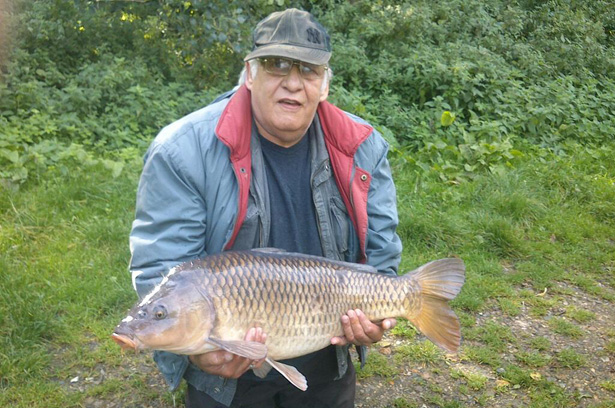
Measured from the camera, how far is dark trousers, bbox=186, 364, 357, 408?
2.84 meters

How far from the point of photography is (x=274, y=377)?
2836 mm

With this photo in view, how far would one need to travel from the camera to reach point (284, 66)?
8.67ft

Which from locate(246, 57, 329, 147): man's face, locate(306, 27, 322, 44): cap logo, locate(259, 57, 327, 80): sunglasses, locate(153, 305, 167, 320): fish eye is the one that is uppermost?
locate(306, 27, 322, 44): cap logo

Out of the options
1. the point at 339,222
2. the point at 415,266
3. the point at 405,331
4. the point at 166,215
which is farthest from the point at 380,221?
the point at 415,266

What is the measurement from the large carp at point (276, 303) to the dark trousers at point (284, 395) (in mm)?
427

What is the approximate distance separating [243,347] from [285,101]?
0.97 m

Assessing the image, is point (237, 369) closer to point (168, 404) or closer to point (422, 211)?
point (168, 404)

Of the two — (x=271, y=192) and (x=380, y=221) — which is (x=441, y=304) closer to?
(x=380, y=221)

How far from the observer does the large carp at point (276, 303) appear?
2162 mm

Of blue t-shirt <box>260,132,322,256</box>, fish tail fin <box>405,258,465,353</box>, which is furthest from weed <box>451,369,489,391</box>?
blue t-shirt <box>260,132,322,256</box>

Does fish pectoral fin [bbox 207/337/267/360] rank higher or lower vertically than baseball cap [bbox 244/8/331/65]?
lower

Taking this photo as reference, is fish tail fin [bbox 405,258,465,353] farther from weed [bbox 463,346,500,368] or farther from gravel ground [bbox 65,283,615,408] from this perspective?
weed [bbox 463,346,500,368]

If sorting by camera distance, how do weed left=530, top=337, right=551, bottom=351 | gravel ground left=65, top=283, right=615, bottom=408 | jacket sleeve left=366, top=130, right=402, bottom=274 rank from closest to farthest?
jacket sleeve left=366, top=130, right=402, bottom=274
gravel ground left=65, top=283, right=615, bottom=408
weed left=530, top=337, right=551, bottom=351

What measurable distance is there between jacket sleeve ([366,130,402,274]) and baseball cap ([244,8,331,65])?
1.62 feet
